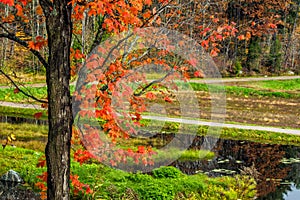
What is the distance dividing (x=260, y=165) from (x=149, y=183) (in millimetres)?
4944

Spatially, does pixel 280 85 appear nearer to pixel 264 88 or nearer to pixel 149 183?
pixel 264 88

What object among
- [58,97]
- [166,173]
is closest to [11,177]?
[166,173]

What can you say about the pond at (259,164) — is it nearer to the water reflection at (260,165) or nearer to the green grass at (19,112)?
the water reflection at (260,165)

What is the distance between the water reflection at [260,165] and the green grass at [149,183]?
2.35 feet

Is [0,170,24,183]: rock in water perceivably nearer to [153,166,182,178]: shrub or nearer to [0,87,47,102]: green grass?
[153,166,182,178]: shrub

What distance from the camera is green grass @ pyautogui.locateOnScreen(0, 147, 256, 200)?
8883mm

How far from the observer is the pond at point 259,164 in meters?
11.1

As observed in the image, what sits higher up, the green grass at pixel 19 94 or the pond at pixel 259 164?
the green grass at pixel 19 94

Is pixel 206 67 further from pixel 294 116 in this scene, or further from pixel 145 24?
pixel 145 24

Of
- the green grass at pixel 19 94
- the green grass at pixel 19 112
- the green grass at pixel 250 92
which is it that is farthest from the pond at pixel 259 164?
the green grass at pixel 250 92

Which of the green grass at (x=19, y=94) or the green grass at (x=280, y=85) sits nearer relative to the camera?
the green grass at (x=19, y=94)

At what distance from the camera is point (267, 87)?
32.0 m

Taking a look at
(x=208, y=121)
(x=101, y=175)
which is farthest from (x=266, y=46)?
(x=101, y=175)

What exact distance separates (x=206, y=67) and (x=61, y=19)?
28.2 metres
